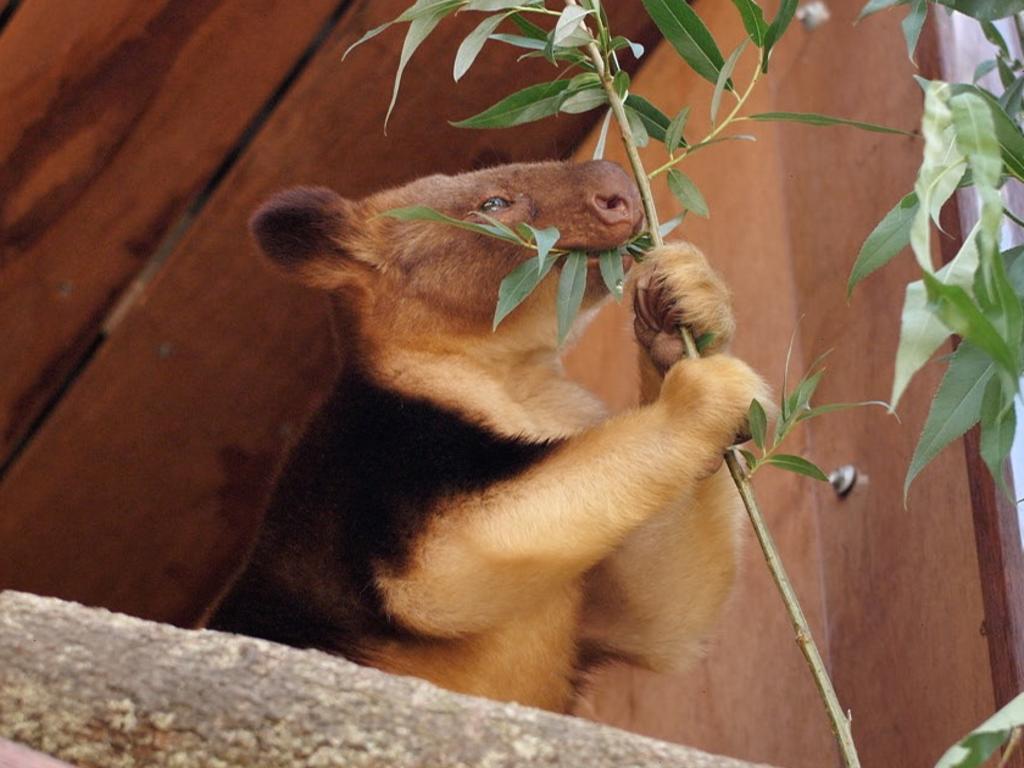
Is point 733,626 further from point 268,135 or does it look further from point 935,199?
point 935,199

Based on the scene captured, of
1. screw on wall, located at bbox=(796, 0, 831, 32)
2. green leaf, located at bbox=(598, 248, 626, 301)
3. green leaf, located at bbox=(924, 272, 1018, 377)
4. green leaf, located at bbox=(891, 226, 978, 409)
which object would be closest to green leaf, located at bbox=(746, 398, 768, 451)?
green leaf, located at bbox=(598, 248, 626, 301)

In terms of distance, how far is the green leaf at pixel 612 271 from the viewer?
229cm

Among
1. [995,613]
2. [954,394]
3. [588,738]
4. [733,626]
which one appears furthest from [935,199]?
[733,626]

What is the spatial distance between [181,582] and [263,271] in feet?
3.19

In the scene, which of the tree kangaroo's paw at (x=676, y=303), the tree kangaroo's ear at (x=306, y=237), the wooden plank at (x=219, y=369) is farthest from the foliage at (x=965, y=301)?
the wooden plank at (x=219, y=369)

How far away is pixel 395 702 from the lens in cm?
164

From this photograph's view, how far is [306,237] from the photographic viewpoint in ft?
10.2

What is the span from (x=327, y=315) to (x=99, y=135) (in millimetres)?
734

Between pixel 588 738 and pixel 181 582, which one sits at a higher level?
pixel 588 738

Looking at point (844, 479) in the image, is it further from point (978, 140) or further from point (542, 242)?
point (978, 140)

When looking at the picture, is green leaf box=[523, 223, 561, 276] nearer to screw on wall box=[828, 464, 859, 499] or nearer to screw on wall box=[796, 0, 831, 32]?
screw on wall box=[828, 464, 859, 499]

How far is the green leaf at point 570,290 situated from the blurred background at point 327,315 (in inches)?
31.3

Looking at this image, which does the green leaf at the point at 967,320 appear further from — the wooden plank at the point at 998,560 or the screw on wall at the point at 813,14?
the screw on wall at the point at 813,14

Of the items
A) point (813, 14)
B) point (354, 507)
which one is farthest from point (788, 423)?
point (813, 14)
